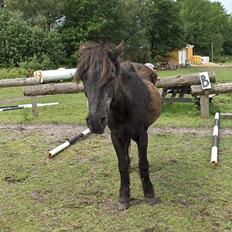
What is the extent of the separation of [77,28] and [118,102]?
2926 centimetres

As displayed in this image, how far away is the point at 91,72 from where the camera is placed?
118 inches

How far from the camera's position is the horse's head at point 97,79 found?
2938 millimetres

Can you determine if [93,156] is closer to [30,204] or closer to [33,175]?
[33,175]

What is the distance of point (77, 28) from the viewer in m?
31.8

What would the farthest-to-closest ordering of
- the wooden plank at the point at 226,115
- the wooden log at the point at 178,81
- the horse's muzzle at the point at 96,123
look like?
the wooden log at the point at 178,81, the wooden plank at the point at 226,115, the horse's muzzle at the point at 96,123

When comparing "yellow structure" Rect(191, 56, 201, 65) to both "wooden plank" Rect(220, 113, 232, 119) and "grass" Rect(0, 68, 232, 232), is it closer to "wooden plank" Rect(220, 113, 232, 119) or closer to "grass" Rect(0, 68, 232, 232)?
"wooden plank" Rect(220, 113, 232, 119)

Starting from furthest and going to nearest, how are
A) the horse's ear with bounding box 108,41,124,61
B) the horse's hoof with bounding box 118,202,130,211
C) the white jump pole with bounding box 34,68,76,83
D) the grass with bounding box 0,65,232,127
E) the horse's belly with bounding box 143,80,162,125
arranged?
the white jump pole with bounding box 34,68,76,83
the grass with bounding box 0,65,232,127
the horse's belly with bounding box 143,80,162,125
the horse's hoof with bounding box 118,202,130,211
the horse's ear with bounding box 108,41,124,61

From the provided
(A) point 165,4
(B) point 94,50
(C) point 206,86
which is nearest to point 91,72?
(B) point 94,50

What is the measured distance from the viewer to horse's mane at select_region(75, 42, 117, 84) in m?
2.97

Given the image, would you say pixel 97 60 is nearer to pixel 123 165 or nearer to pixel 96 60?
pixel 96 60

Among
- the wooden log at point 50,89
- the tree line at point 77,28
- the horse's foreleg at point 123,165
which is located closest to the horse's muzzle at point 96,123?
the horse's foreleg at point 123,165

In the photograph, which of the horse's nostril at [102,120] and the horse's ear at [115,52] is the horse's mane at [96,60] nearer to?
the horse's ear at [115,52]

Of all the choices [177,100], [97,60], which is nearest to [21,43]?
[177,100]

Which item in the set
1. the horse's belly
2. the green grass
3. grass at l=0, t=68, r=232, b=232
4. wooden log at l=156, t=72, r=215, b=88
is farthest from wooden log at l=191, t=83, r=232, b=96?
the horse's belly
